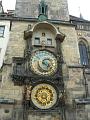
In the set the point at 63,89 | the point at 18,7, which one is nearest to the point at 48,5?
the point at 18,7

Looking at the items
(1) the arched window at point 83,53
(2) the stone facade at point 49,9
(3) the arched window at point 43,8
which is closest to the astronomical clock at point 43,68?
(2) the stone facade at point 49,9

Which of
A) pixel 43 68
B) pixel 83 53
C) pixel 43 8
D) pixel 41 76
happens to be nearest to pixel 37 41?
pixel 43 68

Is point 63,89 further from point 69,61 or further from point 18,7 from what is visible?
point 18,7

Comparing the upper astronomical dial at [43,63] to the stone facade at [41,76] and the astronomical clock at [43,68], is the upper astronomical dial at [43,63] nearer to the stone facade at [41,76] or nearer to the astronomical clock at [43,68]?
the astronomical clock at [43,68]

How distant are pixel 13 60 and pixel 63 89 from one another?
13.0ft

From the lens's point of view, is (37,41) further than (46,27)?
No

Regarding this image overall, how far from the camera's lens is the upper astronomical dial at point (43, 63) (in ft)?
56.5

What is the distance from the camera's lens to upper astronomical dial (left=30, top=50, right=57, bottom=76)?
17.2 m

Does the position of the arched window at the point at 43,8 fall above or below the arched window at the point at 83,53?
above

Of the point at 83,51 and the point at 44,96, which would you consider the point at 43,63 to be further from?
the point at 83,51

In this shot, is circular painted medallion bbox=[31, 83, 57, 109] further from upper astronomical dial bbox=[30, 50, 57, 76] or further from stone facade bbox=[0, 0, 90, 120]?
upper astronomical dial bbox=[30, 50, 57, 76]

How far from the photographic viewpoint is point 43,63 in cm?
1750

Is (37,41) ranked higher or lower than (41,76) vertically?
higher

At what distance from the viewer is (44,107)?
16047 mm
